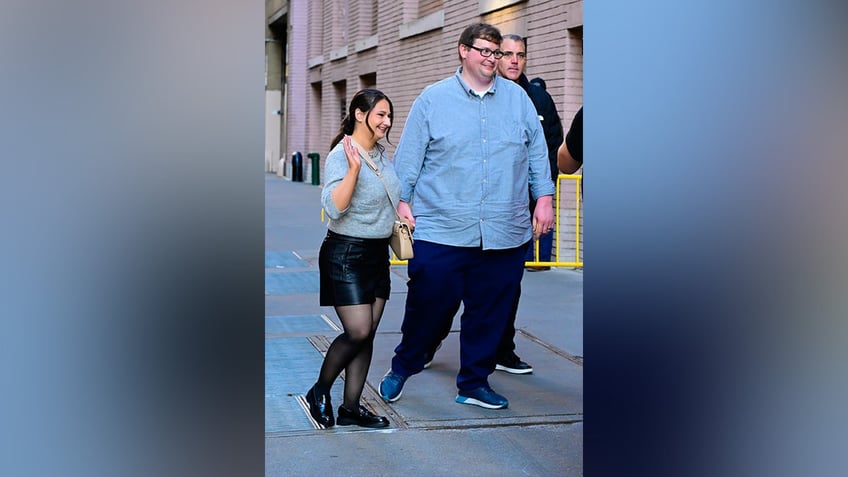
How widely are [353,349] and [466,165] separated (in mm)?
1080

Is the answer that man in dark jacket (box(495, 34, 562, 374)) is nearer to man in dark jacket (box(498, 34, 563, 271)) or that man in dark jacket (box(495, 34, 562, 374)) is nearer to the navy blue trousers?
man in dark jacket (box(498, 34, 563, 271))

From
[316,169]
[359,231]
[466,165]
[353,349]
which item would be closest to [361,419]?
[353,349]

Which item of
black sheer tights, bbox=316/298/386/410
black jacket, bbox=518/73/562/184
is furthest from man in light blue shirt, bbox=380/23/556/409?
black jacket, bbox=518/73/562/184

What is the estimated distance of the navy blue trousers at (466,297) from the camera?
18.2 ft

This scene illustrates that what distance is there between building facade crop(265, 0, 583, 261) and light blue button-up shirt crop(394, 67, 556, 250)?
5956 millimetres

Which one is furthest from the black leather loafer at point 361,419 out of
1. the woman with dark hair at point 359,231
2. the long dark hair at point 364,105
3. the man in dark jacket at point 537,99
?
the man in dark jacket at point 537,99

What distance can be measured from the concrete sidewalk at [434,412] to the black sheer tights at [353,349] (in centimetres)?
21

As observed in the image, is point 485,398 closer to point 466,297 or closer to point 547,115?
point 466,297
